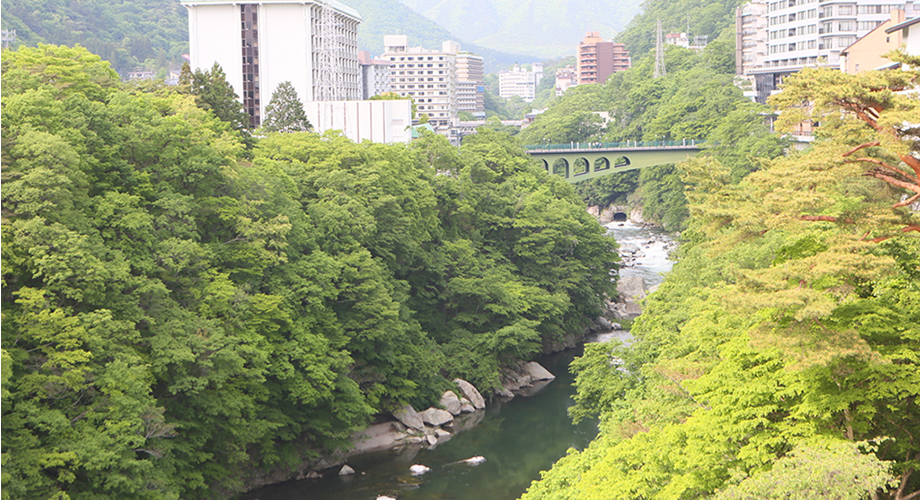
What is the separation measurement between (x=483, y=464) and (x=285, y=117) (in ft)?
77.5

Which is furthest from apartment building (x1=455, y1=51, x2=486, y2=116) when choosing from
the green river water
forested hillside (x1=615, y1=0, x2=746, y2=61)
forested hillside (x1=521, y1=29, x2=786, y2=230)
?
the green river water

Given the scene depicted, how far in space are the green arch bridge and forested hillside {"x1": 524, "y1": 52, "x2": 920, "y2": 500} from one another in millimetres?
48113

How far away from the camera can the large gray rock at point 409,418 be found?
29547 mm

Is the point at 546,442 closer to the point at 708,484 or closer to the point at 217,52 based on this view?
the point at 708,484

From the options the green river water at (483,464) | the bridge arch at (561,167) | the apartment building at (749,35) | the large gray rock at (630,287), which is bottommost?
the green river water at (483,464)

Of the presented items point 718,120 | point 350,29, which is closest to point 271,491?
point 350,29

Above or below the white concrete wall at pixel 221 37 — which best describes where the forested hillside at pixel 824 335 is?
below

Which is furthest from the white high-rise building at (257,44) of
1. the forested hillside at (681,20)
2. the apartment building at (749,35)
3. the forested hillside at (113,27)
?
the forested hillside at (681,20)

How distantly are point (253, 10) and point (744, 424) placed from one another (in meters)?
45.8

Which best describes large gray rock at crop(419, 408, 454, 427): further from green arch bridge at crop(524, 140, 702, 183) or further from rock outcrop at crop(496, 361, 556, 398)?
green arch bridge at crop(524, 140, 702, 183)

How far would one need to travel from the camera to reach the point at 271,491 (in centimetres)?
2462

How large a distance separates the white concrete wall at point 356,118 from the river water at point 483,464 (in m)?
20.9

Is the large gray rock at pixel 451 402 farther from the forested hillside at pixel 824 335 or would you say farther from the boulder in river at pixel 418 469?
the forested hillside at pixel 824 335

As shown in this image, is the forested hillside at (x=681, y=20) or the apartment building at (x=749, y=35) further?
the forested hillside at (x=681, y=20)
